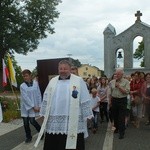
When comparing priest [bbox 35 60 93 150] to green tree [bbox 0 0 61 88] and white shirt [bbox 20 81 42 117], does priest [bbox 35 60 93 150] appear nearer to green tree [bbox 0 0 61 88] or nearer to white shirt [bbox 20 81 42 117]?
white shirt [bbox 20 81 42 117]

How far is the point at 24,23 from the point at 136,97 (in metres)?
36.4

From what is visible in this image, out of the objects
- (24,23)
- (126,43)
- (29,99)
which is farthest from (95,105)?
(24,23)

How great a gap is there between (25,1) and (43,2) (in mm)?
1897

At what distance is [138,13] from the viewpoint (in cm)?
4172

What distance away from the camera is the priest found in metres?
7.70

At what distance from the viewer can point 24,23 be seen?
165 ft

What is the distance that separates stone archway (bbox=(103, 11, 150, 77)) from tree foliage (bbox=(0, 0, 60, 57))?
9994mm

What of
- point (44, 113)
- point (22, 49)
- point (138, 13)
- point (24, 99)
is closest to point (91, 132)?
point (24, 99)

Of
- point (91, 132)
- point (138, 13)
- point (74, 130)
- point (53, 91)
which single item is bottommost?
point (91, 132)

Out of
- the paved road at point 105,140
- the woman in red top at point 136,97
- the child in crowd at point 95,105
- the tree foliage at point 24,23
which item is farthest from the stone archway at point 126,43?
the paved road at point 105,140

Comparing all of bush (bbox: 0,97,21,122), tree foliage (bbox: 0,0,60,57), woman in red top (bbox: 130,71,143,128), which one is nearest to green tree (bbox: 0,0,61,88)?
tree foliage (bbox: 0,0,60,57)

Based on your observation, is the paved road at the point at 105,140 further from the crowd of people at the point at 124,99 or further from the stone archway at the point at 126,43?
the stone archway at the point at 126,43

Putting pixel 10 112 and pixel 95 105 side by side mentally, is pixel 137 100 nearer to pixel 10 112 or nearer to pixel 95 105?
pixel 95 105

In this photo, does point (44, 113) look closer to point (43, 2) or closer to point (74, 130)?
point (74, 130)
